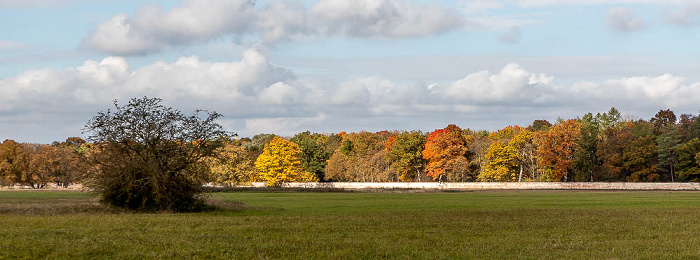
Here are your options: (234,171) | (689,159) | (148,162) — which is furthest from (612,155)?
(148,162)

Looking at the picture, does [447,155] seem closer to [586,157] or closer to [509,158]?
[509,158]

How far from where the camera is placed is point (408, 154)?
14175cm

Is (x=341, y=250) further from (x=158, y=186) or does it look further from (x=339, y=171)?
(x=339, y=171)

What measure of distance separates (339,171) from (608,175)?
55.1 m

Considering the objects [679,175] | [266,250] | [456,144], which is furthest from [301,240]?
[456,144]

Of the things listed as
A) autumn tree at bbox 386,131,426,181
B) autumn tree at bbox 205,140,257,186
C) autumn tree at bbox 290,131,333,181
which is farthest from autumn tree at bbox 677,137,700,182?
autumn tree at bbox 205,140,257,186

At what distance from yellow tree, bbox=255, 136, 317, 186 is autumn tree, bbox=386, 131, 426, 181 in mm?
27108

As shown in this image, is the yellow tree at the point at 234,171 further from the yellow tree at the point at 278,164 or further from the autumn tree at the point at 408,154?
the autumn tree at the point at 408,154

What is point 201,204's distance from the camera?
46531 mm

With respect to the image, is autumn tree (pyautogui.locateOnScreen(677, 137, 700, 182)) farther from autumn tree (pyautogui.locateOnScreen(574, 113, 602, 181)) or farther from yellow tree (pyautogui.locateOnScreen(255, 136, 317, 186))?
yellow tree (pyautogui.locateOnScreen(255, 136, 317, 186))

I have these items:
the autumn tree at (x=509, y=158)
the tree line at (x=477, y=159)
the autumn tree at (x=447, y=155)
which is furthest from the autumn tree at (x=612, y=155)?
the autumn tree at (x=447, y=155)

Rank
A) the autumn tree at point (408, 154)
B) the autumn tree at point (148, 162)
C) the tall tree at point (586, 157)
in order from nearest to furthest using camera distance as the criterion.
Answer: the autumn tree at point (148, 162) < the tall tree at point (586, 157) < the autumn tree at point (408, 154)

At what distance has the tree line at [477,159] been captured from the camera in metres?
115

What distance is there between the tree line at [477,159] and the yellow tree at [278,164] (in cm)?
18
